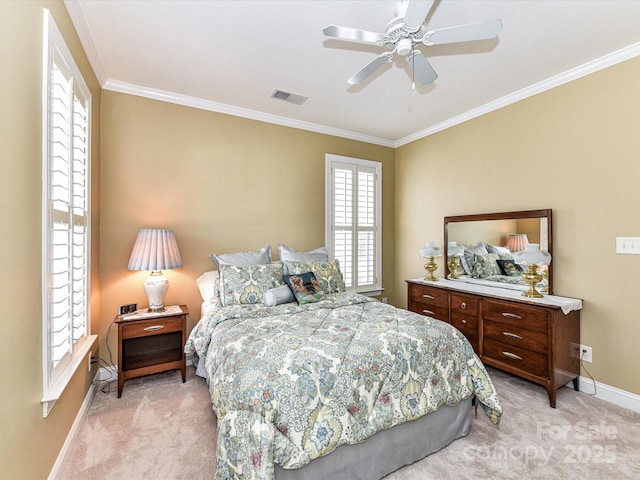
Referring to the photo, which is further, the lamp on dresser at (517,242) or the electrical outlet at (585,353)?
the lamp on dresser at (517,242)

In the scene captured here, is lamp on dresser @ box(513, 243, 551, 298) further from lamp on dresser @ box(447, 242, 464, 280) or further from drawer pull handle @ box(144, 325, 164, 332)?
drawer pull handle @ box(144, 325, 164, 332)

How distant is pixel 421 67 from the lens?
2.09 metres

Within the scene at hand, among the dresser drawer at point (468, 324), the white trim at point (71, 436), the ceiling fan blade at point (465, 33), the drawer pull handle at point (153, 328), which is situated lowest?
the white trim at point (71, 436)

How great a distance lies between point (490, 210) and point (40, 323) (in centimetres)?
381

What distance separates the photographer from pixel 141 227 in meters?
3.02

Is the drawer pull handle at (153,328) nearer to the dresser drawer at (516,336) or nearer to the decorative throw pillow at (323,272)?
the decorative throw pillow at (323,272)

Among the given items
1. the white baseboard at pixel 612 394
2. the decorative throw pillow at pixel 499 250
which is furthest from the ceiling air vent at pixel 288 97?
the white baseboard at pixel 612 394

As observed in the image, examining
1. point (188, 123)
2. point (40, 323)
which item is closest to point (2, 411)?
point (40, 323)

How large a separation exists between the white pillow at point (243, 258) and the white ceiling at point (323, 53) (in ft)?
5.29

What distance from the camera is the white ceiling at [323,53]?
1.98 meters

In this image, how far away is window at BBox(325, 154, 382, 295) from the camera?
412 centimetres

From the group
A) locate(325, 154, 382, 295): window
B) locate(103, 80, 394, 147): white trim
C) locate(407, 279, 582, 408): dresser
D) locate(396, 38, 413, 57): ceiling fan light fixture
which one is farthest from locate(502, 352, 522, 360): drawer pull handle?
locate(103, 80, 394, 147): white trim

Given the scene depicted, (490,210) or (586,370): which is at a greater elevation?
(490,210)

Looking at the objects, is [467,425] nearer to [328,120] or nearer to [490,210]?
[490,210]
